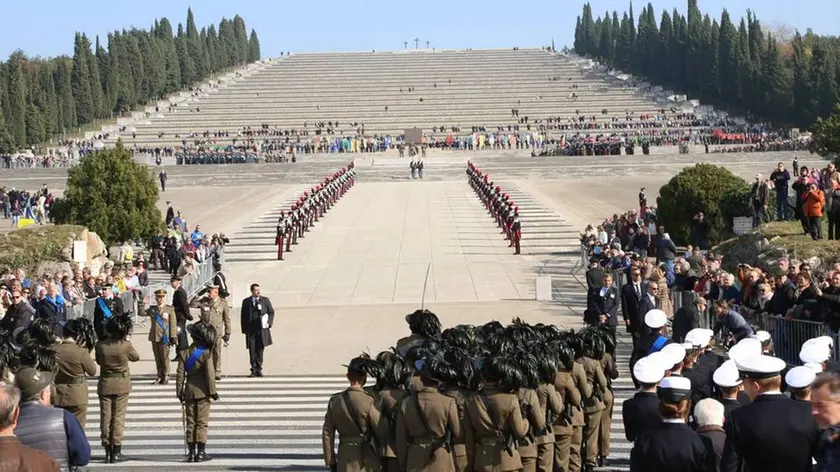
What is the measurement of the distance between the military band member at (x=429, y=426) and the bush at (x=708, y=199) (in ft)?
81.4

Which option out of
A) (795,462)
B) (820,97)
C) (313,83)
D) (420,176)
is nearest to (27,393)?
(795,462)

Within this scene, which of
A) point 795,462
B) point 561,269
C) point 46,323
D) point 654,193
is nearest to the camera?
point 795,462

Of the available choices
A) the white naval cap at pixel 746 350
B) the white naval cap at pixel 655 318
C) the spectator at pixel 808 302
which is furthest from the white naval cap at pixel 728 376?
the spectator at pixel 808 302

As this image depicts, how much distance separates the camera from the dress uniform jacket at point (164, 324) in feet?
59.5

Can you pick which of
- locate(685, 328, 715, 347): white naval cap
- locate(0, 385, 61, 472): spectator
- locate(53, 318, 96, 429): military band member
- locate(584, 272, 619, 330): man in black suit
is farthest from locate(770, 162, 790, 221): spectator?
locate(0, 385, 61, 472): spectator

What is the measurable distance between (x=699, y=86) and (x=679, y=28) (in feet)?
28.6

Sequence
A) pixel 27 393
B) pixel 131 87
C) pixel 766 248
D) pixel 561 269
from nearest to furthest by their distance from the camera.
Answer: pixel 27 393
pixel 766 248
pixel 561 269
pixel 131 87

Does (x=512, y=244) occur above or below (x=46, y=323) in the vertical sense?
below

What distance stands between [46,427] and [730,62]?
116 meters

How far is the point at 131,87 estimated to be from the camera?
131m

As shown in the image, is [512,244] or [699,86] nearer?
[512,244]

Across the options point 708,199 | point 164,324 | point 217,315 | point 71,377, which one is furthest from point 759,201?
point 71,377

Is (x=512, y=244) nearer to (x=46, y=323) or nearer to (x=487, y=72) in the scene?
(x=46, y=323)

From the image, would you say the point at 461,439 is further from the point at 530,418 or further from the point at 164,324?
the point at 164,324
